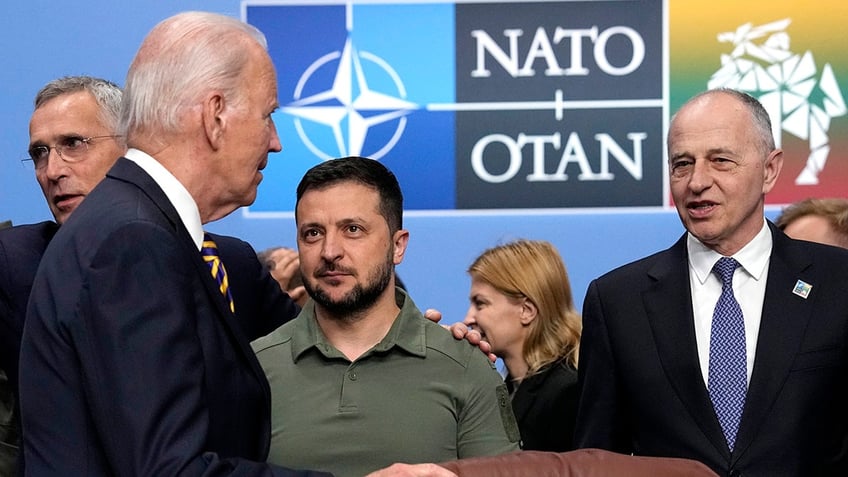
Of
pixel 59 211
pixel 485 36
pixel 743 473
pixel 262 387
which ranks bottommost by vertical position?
pixel 743 473

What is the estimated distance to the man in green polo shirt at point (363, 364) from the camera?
2.50m

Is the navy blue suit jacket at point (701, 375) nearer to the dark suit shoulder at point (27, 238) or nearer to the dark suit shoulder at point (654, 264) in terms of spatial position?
the dark suit shoulder at point (654, 264)

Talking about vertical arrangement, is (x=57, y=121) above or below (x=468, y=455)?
above

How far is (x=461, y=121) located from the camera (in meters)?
4.38

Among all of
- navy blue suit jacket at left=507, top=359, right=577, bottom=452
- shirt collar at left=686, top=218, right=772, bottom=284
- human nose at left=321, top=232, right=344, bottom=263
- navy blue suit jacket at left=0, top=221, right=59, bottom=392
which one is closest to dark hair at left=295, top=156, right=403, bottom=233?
human nose at left=321, top=232, right=344, bottom=263

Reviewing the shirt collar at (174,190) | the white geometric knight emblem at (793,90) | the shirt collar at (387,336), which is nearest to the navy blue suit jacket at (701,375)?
the shirt collar at (387,336)

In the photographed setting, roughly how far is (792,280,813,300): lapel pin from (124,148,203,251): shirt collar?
4.72 feet

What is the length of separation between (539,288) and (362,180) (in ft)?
4.28

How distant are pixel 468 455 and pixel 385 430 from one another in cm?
17

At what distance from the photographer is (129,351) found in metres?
1.66

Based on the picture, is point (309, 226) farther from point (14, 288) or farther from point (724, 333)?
point (724, 333)

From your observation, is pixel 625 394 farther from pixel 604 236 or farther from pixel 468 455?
pixel 604 236

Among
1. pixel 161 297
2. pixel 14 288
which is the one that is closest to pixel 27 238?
pixel 14 288

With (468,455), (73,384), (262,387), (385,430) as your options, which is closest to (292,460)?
(385,430)
